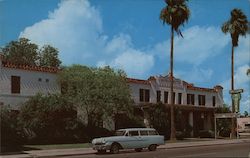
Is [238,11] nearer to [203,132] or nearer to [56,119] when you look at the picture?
[203,132]

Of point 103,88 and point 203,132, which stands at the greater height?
point 103,88

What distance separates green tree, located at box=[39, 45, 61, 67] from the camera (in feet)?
218

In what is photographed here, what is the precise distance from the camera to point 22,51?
64438mm

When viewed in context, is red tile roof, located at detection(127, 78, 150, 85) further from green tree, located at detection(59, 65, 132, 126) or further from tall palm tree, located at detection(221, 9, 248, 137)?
tall palm tree, located at detection(221, 9, 248, 137)

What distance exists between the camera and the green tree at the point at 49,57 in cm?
6638

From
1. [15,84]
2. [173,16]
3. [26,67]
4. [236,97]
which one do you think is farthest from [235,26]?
[15,84]

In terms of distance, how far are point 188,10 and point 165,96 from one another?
41.5ft

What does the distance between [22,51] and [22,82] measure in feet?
82.9

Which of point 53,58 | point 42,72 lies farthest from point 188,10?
point 53,58

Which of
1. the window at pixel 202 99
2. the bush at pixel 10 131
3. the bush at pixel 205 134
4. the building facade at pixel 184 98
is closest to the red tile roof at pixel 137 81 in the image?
the building facade at pixel 184 98

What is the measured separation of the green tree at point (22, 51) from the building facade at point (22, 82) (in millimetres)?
22709

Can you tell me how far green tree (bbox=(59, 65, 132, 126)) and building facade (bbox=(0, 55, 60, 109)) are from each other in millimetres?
1066

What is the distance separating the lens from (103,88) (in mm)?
40688

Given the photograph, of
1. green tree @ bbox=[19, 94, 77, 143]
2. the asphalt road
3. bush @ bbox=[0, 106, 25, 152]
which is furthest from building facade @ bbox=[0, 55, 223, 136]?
the asphalt road
